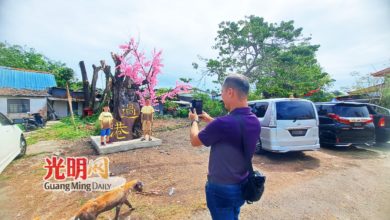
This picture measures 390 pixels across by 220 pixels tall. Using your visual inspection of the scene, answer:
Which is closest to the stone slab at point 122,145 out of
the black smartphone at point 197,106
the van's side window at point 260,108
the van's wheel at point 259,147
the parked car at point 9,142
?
the parked car at point 9,142

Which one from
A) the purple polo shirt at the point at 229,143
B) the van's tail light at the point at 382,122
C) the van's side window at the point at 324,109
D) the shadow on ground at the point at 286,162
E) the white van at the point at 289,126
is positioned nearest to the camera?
the purple polo shirt at the point at 229,143

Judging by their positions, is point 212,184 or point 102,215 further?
point 102,215

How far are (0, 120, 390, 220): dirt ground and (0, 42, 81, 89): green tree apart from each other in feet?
66.7

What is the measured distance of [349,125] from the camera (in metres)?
6.43

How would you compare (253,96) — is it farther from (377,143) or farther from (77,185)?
(77,185)

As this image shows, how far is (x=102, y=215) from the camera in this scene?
2.95 meters

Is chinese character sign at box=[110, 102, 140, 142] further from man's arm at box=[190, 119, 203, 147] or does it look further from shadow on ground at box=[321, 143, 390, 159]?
shadow on ground at box=[321, 143, 390, 159]

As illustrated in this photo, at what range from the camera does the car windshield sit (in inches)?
259

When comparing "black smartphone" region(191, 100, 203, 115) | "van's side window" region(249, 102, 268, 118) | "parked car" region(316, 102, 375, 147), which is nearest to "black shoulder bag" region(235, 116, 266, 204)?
"black smartphone" region(191, 100, 203, 115)

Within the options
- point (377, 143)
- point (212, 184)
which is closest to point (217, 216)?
point (212, 184)

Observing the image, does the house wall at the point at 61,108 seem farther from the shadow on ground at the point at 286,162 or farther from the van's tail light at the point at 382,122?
the van's tail light at the point at 382,122

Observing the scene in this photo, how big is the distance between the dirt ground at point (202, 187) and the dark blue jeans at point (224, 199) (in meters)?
1.41

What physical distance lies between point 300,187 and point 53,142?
30.6 feet

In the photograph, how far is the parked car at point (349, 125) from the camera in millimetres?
6445
